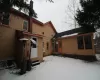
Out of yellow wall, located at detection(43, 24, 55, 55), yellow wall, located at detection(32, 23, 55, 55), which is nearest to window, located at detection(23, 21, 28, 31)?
yellow wall, located at detection(32, 23, 55, 55)

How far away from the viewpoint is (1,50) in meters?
9.43

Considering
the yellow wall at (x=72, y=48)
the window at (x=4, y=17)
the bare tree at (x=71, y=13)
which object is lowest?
the yellow wall at (x=72, y=48)

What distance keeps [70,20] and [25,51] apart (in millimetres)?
16437

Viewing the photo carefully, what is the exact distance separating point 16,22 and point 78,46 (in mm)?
9279

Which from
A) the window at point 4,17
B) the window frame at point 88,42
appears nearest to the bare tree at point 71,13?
the window frame at point 88,42

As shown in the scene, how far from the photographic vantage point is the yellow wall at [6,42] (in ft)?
31.2

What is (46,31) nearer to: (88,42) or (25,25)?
(25,25)

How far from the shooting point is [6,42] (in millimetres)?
9898

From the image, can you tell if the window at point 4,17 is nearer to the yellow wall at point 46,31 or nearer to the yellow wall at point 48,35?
the yellow wall at point 46,31

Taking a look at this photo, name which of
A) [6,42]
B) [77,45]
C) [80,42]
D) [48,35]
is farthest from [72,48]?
[6,42]

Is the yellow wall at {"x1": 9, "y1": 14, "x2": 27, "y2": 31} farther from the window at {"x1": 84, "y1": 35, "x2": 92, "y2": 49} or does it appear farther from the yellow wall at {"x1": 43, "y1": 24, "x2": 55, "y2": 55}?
the window at {"x1": 84, "y1": 35, "x2": 92, "y2": 49}

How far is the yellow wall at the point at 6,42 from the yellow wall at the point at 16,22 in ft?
2.24

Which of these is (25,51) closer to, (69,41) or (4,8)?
(4,8)

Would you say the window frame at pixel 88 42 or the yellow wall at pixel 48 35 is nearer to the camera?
the window frame at pixel 88 42
